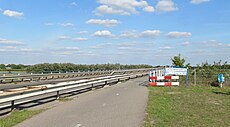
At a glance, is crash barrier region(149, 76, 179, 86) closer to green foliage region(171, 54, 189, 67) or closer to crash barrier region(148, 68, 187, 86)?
crash barrier region(148, 68, 187, 86)

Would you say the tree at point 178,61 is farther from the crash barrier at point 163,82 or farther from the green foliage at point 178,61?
the crash barrier at point 163,82

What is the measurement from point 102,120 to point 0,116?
12.0 ft

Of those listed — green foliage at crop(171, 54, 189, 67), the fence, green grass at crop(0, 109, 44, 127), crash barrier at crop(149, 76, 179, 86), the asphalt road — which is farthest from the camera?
green foliage at crop(171, 54, 189, 67)

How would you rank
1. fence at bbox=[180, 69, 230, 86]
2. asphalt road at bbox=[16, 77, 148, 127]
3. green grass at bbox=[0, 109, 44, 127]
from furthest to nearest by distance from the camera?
1. fence at bbox=[180, 69, 230, 86]
2. green grass at bbox=[0, 109, 44, 127]
3. asphalt road at bbox=[16, 77, 148, 127]

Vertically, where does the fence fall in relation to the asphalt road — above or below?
above

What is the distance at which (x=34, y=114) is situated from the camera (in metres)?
10.2

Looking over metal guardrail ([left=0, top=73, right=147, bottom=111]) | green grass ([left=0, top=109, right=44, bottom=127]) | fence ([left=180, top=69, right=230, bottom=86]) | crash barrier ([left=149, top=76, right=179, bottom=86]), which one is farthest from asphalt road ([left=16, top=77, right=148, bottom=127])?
fence ([left=180, top=69, right=230, bottom=86])

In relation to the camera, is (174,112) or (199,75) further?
(199,75)

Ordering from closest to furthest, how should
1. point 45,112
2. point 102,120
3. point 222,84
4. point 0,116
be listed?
point 102,120 < point 0,116 < point 45,112 < point 222,84

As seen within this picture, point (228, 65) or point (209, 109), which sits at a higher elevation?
point (228, 65)

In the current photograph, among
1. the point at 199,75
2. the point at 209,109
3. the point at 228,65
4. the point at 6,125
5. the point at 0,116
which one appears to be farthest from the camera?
the point at 228,65

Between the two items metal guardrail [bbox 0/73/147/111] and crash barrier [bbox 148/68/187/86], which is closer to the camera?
metal guardrail [bbox 0/73/147/111]

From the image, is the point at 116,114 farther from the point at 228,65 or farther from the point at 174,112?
the point at 228,65

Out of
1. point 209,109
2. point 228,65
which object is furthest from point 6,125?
point 228,65
